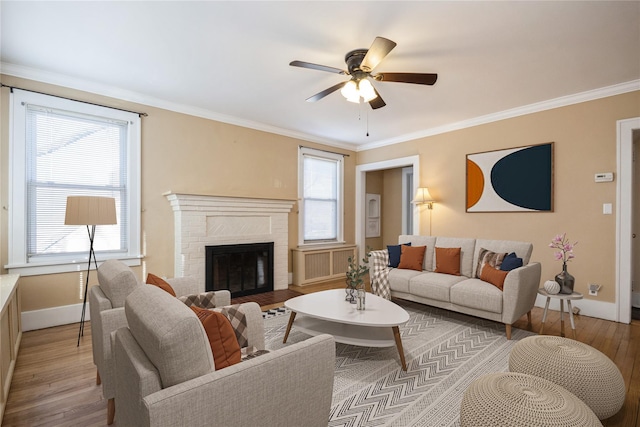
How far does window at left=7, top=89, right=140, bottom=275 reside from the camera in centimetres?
310

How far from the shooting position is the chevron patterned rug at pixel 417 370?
6.18ft

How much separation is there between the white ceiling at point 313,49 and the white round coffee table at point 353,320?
2279 mm

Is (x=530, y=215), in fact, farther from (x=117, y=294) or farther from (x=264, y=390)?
(x=117, y=294)

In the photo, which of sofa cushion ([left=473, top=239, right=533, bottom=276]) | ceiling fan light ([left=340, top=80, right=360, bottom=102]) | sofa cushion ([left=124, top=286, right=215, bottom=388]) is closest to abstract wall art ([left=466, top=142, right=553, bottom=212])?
sofa cushion ([left=473, top=239, right=533, bottom=276])

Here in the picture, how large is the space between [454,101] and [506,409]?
11.6 ft

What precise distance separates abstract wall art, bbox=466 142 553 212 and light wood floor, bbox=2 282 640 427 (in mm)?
1531

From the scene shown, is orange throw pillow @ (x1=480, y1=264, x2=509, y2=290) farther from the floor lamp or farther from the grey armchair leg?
the floor lamp

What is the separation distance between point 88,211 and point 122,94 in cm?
171

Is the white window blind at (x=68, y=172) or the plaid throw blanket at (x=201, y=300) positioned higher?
the white window blind at (x=68, y=172)

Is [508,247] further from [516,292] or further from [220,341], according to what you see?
[220,341]

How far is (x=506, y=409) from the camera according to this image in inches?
55.2

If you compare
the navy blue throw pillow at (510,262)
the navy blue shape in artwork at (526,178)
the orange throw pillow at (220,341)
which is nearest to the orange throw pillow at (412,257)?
the navy blue throw pillow at (510,262)

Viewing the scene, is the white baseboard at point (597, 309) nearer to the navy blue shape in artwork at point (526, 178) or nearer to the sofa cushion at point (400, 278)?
the navy blue shape in artwork at point (526, 178)

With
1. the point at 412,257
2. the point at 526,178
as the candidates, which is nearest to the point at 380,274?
the point at 412,257
